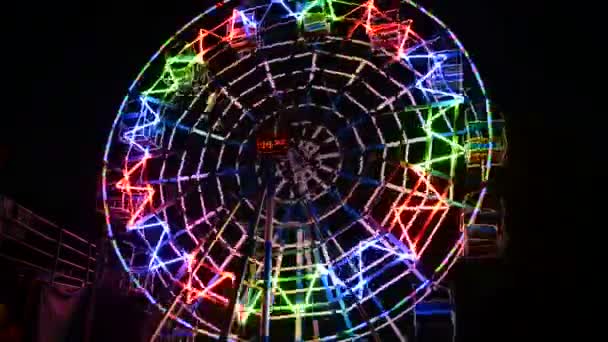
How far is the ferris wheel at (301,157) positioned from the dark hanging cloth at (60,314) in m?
1.81

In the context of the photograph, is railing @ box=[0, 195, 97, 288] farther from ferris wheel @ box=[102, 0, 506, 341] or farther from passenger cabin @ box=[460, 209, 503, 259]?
passenger cabin @ box=[460, 209, 503, 259]

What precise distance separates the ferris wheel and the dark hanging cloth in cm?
181

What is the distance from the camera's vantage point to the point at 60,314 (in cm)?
1897

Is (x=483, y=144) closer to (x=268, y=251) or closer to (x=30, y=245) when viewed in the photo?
(x=268, y=251)

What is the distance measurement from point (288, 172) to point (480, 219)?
204 inches

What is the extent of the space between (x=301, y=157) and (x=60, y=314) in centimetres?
796

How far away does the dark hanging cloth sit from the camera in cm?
1825

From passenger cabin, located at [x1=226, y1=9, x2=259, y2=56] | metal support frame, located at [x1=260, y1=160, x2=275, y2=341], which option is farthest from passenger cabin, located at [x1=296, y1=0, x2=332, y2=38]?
metal support frame, located at [x1=260, y1=160, x2=275, y2=341]

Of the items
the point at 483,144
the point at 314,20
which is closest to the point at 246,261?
A: the point at 483,144

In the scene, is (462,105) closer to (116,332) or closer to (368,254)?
(368,254)

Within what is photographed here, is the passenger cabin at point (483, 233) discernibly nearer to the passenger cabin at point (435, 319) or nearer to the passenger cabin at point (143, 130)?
the passenger cabin at point (435, 319)

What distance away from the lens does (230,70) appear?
20.8m

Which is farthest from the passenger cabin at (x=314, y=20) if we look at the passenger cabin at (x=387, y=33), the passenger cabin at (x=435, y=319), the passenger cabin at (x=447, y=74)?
the passenger cabin at (x=435, y=319)

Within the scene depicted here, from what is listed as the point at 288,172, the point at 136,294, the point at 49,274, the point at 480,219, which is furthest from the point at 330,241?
the point at 49,274
